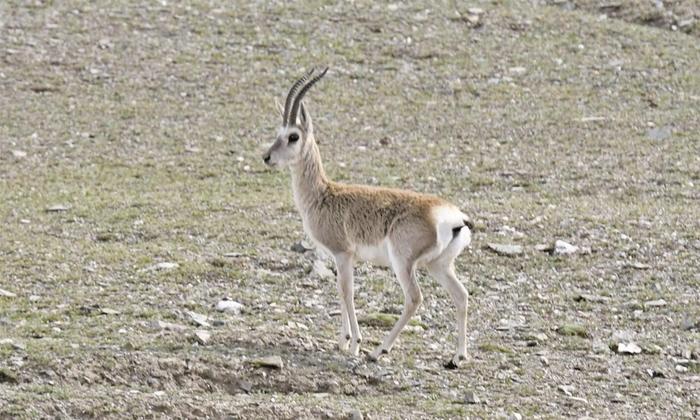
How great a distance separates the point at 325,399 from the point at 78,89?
40.1 ft

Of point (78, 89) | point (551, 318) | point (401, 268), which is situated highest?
point (401, 268)

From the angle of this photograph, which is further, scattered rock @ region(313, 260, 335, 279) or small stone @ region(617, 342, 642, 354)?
scattered rock @ region(313, 260, 335, 279)

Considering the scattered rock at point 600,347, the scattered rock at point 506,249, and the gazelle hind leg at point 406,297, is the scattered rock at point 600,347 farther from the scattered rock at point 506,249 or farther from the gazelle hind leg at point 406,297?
the scattered rock at point 506,249

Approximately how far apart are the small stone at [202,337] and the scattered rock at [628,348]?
3.09 meters

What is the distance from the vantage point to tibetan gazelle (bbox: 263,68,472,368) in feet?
32.6

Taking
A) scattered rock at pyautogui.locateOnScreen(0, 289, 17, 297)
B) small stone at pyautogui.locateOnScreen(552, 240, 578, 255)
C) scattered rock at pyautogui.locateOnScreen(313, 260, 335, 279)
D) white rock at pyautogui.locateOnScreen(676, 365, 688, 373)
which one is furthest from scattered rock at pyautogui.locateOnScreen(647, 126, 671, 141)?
scattered rock at pyautogui.locateOnScreen(0, 289, 17, 297)

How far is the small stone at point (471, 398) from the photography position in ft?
30.3

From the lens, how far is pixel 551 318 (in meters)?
11.5

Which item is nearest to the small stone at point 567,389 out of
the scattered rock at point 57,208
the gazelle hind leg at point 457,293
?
Answer: the gazelle hind leg at point 457,293

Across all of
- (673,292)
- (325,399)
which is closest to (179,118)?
(673,292)

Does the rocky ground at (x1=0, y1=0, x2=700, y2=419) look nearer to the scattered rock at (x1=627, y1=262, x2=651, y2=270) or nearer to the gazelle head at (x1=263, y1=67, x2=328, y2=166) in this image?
the scattered rock at (x1=627, y1=262, x2=651, y2=270)

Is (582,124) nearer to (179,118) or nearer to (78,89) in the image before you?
(179,118)

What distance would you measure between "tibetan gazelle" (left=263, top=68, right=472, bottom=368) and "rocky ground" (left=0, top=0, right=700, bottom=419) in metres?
0.37

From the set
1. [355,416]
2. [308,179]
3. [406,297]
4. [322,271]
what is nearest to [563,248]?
[322,271]
